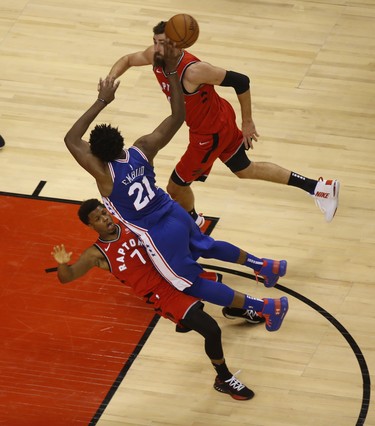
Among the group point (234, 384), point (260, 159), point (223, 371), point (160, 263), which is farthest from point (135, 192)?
point (260, 159)

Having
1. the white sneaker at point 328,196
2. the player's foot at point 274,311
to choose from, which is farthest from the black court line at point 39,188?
the player's foot at point 274,311

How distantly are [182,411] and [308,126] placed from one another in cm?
363

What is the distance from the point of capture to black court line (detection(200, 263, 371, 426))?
296 inches

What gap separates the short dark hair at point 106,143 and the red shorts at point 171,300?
0.91m

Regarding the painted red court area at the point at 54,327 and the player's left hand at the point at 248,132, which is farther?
the player's left hand at the point at 248,132

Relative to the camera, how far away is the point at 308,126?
10.3 meters

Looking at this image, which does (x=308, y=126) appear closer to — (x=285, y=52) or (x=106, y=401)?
(x=285, y=52)

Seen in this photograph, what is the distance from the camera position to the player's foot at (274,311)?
7859 mm

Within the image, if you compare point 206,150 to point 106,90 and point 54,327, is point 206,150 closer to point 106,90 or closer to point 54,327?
point 106,90

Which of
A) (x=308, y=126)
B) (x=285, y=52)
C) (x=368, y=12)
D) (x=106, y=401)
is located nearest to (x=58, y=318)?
(x=106, y=401)

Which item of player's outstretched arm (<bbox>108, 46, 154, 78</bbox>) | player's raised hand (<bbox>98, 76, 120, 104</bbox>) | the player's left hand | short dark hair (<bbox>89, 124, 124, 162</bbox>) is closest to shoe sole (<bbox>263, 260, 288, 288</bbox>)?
the player's left hand

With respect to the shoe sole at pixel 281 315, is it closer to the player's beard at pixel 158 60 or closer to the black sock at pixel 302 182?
the black sock at pixel 302 182

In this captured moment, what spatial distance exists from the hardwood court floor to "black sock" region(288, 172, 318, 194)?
1.19ft

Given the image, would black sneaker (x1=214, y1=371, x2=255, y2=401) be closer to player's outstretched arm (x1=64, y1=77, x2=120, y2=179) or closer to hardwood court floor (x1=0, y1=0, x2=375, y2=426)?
hardwood court floor (x1=0, y1=0, x2=375, y2=426)
